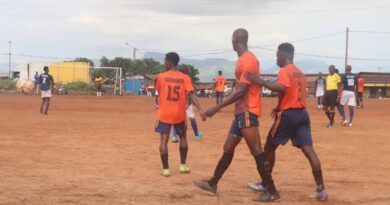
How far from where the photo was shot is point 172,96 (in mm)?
7520

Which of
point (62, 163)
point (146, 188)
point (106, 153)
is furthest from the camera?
point (106, 153)

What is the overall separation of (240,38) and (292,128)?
1255 mm

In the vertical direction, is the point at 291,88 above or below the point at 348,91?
above

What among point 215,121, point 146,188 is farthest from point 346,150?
point 215,121

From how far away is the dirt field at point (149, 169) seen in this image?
630cm

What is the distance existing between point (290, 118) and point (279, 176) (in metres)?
1.78

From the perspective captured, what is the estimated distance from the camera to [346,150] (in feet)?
35.0

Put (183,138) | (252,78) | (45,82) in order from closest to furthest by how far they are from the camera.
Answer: (252,78), (183,138), (45,82)

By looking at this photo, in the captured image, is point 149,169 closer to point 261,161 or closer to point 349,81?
point 261,161

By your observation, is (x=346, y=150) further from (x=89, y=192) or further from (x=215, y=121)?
(x=215, y=121)

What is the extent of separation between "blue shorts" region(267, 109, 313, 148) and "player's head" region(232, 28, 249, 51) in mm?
950

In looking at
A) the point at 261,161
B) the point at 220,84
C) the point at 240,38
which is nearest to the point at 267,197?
the point at 261,161

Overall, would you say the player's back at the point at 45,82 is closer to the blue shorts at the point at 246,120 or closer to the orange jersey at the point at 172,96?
the orange jersey at the point at 172,96

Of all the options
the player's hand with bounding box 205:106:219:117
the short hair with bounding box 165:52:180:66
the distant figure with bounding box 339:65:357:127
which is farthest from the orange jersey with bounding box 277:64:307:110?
the distant figure with bounding box 339:65:357:127
